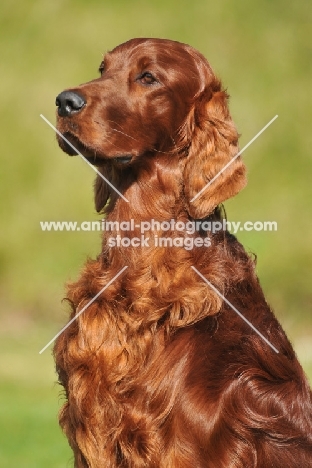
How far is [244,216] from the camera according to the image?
12273mm

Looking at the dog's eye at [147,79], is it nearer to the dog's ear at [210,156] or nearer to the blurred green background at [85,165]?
the dog's ear at [210,156]

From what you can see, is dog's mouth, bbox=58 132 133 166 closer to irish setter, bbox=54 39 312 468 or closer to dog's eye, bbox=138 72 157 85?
irish setter, bbox=54 39 312 468

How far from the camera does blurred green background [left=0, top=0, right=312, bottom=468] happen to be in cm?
1244

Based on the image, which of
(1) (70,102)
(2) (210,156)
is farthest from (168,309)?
(1) (70,102)

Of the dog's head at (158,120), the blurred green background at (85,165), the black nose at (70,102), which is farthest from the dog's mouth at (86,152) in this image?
the blurred green background at (85,165)

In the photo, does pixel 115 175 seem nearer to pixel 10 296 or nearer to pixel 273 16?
pixel 10 296

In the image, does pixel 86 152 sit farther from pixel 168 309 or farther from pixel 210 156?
pixel 168 309

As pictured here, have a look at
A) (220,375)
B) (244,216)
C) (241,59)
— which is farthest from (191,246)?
(241,59)

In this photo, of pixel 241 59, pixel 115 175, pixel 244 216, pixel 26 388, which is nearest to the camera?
pixel 115 175

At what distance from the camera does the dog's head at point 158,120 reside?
444 cm

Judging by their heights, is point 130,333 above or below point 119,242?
below

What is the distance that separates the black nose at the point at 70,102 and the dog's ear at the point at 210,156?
61 centimetres

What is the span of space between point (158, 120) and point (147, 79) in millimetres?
222

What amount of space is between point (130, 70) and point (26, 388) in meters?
6.22
